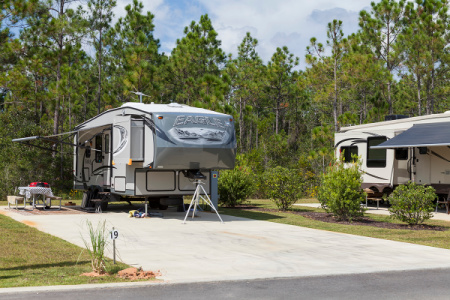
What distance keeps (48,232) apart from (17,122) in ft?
55.9

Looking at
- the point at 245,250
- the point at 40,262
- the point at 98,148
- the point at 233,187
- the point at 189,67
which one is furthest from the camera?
the point at 189,67

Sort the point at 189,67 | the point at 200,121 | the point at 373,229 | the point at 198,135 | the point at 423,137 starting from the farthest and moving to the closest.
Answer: the point at 189,67 < the point at 423,137 < the point at 200,121 < the point at 198,135 < the point at 373,229

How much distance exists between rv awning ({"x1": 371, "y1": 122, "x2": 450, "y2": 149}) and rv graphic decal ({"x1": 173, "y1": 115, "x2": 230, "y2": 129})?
5.44 m

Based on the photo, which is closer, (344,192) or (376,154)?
(344,192)

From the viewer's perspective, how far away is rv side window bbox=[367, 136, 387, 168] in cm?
1875

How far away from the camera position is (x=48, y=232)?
1114cm

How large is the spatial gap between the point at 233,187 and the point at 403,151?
5670 millimetres

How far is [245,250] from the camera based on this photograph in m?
9.09

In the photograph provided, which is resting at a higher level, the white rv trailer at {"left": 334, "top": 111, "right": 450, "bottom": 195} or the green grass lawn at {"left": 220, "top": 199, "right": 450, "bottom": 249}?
the white rv trailer at {"left": 334, "top": 111, "right": 450, "bottom": 195}

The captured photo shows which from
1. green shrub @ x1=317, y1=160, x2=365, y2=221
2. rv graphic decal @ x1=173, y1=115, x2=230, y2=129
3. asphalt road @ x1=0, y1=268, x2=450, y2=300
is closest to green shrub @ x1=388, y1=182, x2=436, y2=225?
green shrub @ x1=317, y1=160, x2=365, y2=221

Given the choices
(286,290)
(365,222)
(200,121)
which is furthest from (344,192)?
(286,290)

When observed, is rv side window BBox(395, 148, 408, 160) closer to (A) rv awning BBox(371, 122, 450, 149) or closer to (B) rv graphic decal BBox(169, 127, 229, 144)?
(A) rv awning BBox(371, 122, 450, 149)

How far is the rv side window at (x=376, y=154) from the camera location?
1875cm

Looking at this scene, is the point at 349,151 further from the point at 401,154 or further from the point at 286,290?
the point at 286,290
